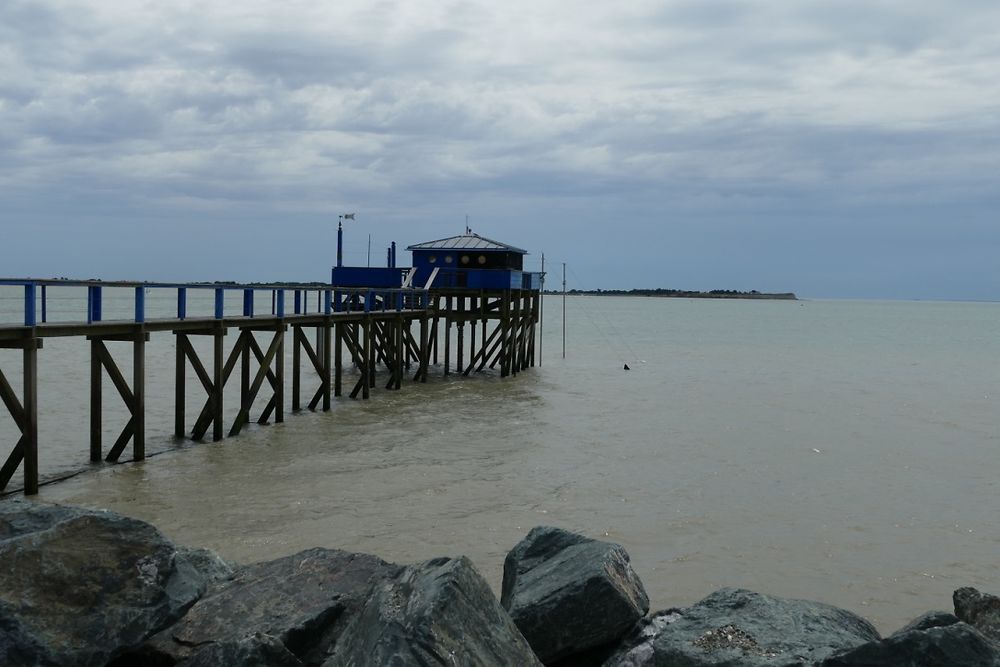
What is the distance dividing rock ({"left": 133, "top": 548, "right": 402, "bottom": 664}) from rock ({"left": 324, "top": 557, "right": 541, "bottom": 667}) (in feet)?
1.55

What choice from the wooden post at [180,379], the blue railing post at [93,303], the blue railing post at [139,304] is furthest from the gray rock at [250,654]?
the wooden post at [180,379]

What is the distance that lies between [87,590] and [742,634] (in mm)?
3743

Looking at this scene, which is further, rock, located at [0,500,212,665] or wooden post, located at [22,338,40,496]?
wooden post, located at [22,338,40,496]

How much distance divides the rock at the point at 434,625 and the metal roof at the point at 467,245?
95.2 feet

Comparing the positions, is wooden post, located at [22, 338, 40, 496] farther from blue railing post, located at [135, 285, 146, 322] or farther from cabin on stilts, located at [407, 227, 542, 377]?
cabin on stilts, located at [407, 227, 542, 377]

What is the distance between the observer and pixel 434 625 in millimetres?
4238

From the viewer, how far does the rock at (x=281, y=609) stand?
5.20m

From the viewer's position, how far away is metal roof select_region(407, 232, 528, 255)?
33.8 meters

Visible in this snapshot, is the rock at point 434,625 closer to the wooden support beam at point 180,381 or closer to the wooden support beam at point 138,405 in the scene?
the wooden support beam at point 138,405

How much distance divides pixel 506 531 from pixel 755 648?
6.01 m

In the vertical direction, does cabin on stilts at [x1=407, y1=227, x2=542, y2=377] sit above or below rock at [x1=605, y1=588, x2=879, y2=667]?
above

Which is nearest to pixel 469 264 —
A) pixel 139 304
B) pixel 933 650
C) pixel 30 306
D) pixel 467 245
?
pixel 467 245

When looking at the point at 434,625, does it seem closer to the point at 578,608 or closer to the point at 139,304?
the point at 578,608

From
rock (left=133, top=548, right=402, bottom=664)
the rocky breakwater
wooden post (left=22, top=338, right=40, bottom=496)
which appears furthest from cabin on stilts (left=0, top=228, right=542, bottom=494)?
rock (left=133, top=548, right=402, bottom=664)
